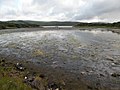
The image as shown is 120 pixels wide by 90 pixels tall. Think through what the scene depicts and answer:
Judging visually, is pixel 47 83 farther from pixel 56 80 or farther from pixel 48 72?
pixel 48 72

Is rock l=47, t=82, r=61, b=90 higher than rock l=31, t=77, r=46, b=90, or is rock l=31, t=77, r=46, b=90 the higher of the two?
rock l=31, t=77, r=46, b=90

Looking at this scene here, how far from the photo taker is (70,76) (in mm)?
14852

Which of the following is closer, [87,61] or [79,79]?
[79,79]

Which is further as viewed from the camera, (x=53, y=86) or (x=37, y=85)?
(x=53, y=86)

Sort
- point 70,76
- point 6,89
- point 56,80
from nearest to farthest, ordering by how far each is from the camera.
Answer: point 6,89, point 56,80, point 70,76

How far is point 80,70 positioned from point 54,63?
148 inches

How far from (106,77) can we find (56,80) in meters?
4.18

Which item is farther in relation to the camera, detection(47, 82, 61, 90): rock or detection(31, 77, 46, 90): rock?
detection(47, 82, 61, 90): rock

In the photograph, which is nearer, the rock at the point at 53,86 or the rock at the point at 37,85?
the rock at the point at 37,85

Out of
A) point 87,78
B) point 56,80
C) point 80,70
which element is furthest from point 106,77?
point 56,80

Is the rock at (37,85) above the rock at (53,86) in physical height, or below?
above

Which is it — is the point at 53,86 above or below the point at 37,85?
below

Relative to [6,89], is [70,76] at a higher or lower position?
lower

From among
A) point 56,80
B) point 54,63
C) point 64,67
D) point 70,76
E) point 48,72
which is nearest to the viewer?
point 56,80
